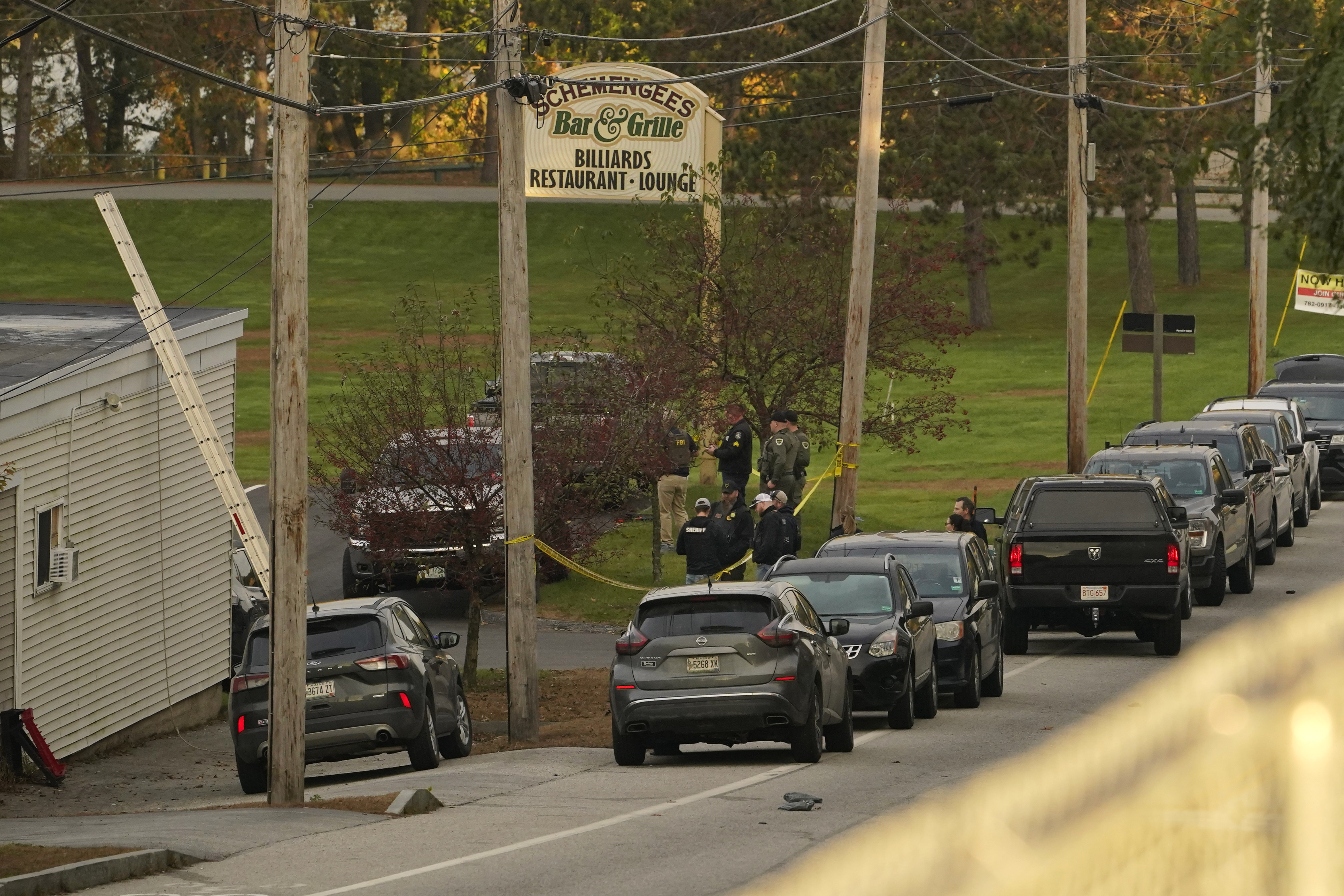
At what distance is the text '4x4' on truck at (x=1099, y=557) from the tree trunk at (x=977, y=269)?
27.1 metres

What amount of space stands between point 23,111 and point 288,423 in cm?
6500

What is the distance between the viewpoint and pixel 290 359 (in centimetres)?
1580

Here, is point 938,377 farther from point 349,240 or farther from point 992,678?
point 349,240

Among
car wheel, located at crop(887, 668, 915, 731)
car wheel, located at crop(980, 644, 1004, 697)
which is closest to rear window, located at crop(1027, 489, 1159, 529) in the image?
car wheel, located at crop(980, 644, 1004, 697)

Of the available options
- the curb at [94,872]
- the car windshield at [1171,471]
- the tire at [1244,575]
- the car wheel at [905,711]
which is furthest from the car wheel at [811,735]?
the tire at [1244,575]

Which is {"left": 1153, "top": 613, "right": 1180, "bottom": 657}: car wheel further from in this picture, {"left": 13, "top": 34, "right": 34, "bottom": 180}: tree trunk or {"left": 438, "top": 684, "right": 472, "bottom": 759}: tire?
{"left": 13, "top": 34, "right": 34, "bottom": 180}: tree trunk

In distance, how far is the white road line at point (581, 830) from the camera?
11094 mm

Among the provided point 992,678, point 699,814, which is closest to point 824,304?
point 992,678

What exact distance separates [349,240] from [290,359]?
62.6 metres

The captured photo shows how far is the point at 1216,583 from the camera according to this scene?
25.6 m

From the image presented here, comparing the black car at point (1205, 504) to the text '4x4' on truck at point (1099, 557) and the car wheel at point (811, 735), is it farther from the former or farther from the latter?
the car wheel at point (811, 735)

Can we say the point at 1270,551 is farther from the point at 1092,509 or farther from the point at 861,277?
the point at 1092,509

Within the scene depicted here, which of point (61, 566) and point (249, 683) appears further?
point (61, 566)

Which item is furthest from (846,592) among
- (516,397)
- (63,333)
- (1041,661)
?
(63,333)
